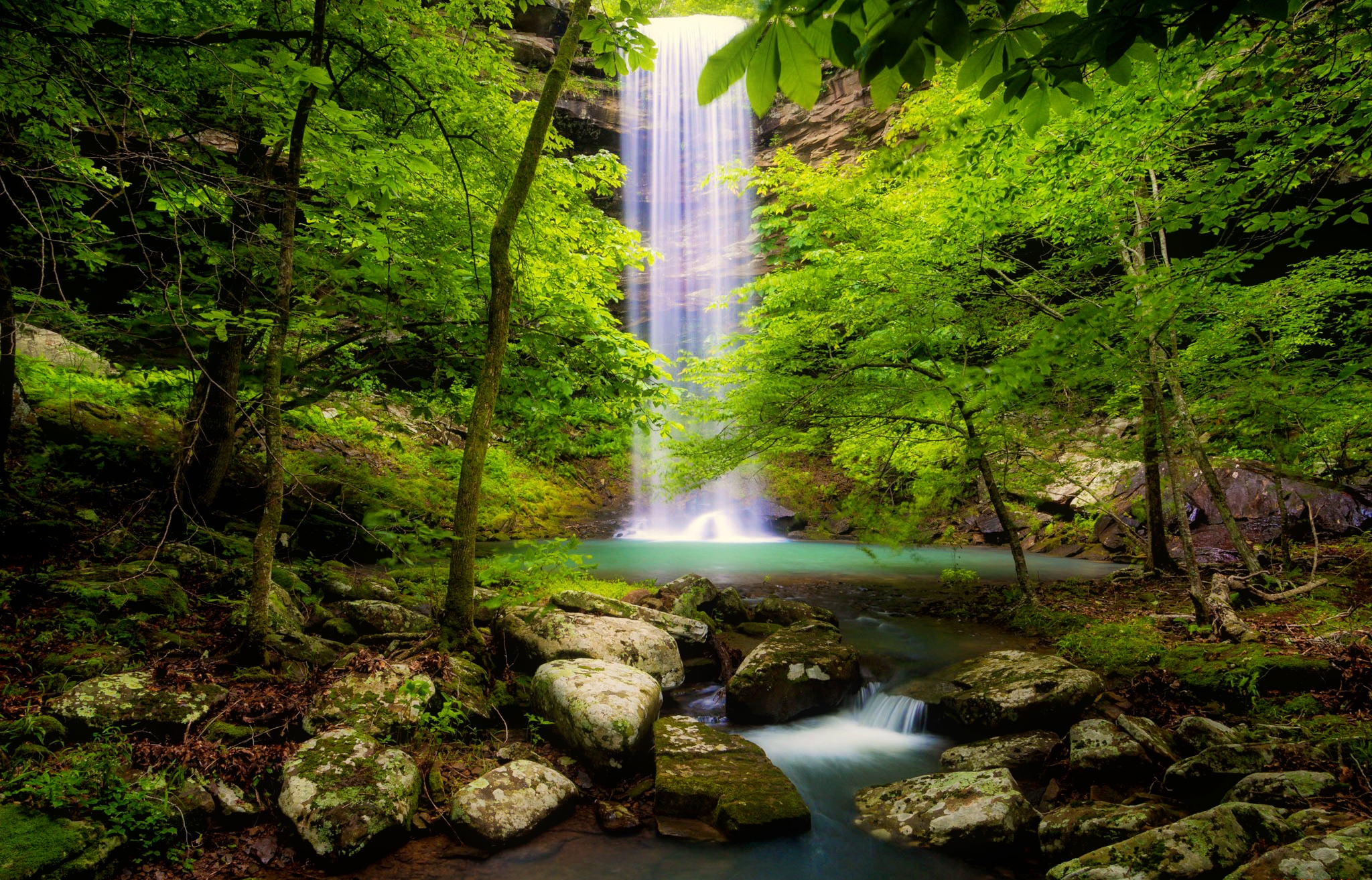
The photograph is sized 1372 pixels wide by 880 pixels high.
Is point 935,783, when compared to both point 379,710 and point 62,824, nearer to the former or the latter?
point 379,710

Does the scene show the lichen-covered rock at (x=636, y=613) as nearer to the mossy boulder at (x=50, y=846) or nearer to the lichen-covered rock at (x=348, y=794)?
the lichen-covered rock at (x=348, y=794)

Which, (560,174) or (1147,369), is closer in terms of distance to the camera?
(1147,369)

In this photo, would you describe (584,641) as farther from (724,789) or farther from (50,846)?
(50,846)

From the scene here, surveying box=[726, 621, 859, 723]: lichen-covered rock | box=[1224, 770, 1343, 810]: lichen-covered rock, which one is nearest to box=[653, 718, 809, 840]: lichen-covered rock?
box=[726, 621, 859, 723]: lichen-covered rock

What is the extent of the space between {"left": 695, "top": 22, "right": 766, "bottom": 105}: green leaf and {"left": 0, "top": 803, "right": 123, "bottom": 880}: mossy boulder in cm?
419

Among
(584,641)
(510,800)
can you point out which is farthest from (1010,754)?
(510,800)

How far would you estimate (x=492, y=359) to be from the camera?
514 centimetres

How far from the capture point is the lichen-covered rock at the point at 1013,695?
5.18 meters

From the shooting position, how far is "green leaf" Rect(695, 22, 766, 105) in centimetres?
127

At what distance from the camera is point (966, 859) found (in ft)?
12.6

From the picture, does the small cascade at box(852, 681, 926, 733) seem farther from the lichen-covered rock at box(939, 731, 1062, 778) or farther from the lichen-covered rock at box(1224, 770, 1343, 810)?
the lichen-covered rock at box(1224, 770, 1343, 810)

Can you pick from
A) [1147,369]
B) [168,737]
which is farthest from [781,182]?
[168,737]

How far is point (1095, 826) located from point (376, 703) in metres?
4.81

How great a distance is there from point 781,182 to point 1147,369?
4.67 m
